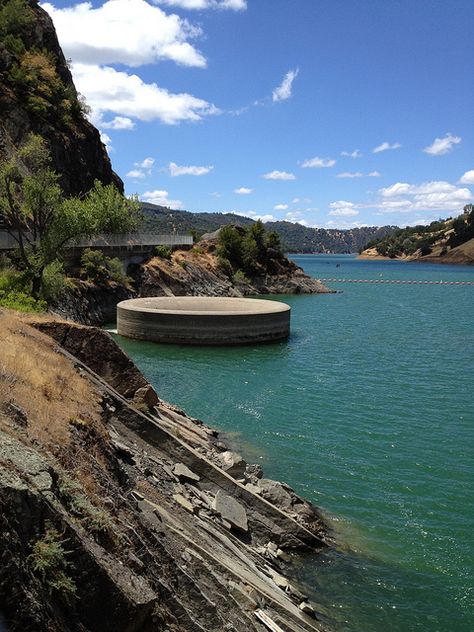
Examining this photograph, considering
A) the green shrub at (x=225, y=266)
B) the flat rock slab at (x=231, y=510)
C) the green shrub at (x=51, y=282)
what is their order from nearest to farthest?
the flat rock slab at (x=231, y=510)
the green shrub at (x=51, y=282)
the green shrub at (x=225, y=266)

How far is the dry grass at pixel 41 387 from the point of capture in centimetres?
864

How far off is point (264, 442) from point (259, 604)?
12426 mm

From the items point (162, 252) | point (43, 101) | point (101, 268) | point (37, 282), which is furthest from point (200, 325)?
point (43, 101)

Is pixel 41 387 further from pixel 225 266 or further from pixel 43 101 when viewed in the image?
pixel 225 266

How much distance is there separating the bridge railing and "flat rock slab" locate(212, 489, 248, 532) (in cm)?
3358

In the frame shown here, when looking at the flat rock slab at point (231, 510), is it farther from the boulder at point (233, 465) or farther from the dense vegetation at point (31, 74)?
the dense vegetation at point (31, 74)

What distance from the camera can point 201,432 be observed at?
69.4 ft

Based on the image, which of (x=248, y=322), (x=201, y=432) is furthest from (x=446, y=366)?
(x=201, y=432)

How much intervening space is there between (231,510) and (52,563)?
8742mm

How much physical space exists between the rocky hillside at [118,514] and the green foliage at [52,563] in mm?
13

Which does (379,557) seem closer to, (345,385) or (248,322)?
(345,385)

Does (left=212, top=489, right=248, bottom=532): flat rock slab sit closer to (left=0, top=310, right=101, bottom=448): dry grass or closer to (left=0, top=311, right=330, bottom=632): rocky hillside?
(left=0, top=311, right=330, bottom=632): rocky hillside

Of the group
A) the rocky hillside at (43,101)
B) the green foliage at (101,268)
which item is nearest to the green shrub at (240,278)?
the rocky hillside at (43,101)

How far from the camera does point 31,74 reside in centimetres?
7031
